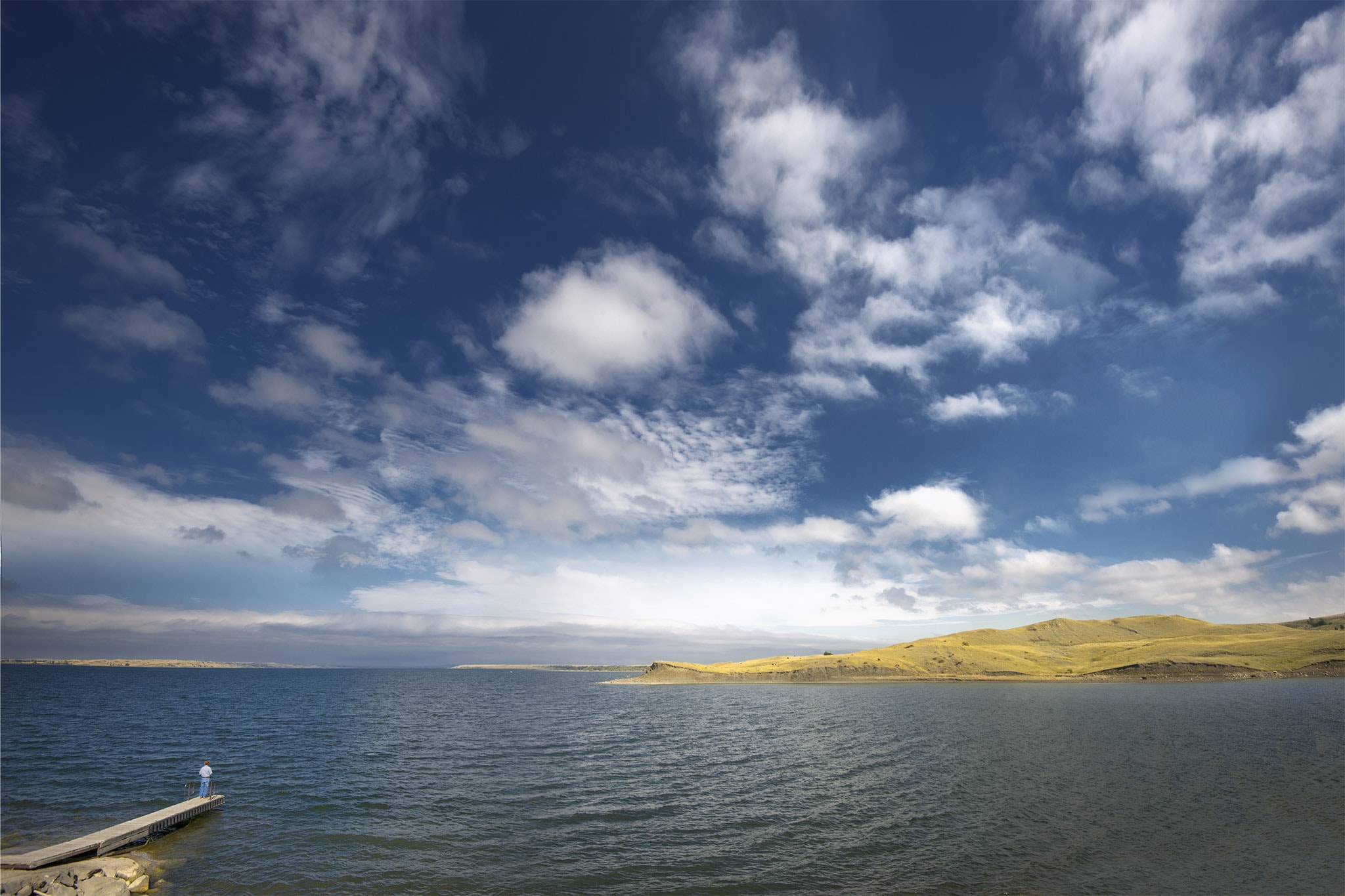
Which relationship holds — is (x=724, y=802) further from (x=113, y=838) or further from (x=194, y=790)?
(x=194, y=790)

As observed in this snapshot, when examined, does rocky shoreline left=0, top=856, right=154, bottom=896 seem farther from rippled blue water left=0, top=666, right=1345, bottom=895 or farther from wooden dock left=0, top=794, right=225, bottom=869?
rippled blue water left=0, top=666, right=1345, bottom=895

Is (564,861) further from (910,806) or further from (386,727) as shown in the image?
(386,727)

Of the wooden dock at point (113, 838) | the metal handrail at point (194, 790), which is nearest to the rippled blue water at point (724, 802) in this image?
the wooden dock at point (113, 838)

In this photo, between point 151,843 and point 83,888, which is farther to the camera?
point 151,843

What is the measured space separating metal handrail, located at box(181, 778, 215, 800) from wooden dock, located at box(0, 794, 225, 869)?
3.42 m

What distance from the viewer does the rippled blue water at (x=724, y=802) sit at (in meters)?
29.9

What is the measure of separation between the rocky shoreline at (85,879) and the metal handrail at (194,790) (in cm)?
1364

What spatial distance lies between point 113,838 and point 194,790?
1564 cm


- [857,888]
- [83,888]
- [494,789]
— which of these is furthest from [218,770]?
[857,888]

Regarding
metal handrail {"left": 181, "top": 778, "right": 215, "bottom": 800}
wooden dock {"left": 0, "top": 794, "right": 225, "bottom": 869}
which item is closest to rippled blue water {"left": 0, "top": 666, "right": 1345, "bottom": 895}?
wooden dock {"left": 0, "top": 794, "right": 225, "bottom": 869}

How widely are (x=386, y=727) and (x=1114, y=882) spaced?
295 feet

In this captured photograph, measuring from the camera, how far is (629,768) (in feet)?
181

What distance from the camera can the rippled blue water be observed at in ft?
98.2

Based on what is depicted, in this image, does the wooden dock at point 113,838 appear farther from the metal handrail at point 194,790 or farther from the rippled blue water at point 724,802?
the metal handrail at point 194,790
